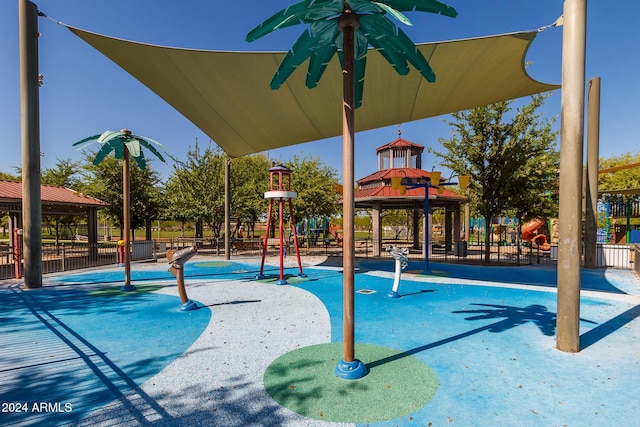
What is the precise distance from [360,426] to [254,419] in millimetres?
1130

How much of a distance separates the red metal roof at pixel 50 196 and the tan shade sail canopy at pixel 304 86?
11.5 meters

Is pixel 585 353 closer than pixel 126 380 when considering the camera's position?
No

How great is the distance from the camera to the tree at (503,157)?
46.8ft

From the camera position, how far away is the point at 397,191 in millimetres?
19703

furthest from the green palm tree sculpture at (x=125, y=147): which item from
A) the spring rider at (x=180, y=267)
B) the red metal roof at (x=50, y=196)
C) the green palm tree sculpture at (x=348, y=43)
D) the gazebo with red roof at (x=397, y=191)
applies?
the gazebo with red roof at (x=397, y=191)

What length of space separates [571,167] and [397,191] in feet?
49.1

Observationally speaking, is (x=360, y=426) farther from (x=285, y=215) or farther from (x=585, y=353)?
(x=285, y=215)

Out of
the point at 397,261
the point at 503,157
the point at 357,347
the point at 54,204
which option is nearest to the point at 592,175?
the point at 503,157

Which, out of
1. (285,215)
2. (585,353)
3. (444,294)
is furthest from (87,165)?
Answer: (585,353)

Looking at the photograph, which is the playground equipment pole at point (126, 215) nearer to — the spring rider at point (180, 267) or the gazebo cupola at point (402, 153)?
the spring rider at point (180, 267)

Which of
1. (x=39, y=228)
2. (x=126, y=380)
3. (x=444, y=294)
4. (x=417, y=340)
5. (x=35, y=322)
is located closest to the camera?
(x=126, y=380)

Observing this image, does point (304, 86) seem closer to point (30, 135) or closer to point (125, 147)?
point (125, 147)

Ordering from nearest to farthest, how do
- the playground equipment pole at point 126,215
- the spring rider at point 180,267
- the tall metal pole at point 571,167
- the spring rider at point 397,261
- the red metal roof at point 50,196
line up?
the tall metal pole at point 571,167 < the spring rider at point 180,267 < the spring rider at point 397,261 < the playground equipment pole at point 126,215 < the red metal roof at point 50,196

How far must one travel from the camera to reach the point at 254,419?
10.6 ft
